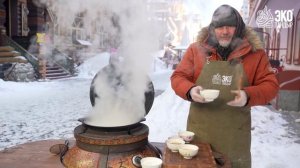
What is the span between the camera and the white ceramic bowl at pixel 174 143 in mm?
2293

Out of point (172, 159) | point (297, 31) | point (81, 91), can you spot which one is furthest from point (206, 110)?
point (81, 91)

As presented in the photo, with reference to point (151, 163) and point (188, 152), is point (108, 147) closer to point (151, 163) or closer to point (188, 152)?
point (151, 163)

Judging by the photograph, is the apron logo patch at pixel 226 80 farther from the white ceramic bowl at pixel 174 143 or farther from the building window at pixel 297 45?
the building window at pixel 297 45

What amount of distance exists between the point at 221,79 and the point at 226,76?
47mm

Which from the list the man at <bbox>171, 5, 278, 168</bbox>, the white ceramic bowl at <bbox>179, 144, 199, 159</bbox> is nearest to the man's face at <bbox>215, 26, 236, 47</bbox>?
the man at <bbox>171, 5, 278, 168</bbox>

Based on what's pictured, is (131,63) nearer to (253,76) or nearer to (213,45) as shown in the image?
(213,45)

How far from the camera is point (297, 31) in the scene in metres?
10.5

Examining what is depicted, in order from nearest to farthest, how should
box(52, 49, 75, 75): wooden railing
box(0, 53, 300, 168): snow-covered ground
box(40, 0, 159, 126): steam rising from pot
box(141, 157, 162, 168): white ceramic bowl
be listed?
box(141, 157, 162, 168): white ceramic bowl → box(40, 0, 159, 126): steam rising from pot → box(0, 53, 300, 168): snow-covered ground → box(52, 49, 75, 75): wooden railing

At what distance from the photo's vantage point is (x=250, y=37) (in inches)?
105

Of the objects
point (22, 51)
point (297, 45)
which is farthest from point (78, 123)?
point (22, 51)

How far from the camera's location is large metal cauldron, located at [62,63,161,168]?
7.63 ft

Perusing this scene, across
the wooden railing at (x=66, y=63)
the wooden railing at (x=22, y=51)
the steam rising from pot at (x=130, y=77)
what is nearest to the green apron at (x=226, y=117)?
the steam rising from pot at (x=130, y=77)

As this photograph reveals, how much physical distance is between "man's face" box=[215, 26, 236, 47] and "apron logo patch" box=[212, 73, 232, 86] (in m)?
0.25

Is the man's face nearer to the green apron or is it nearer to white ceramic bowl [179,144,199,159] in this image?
the green apron
